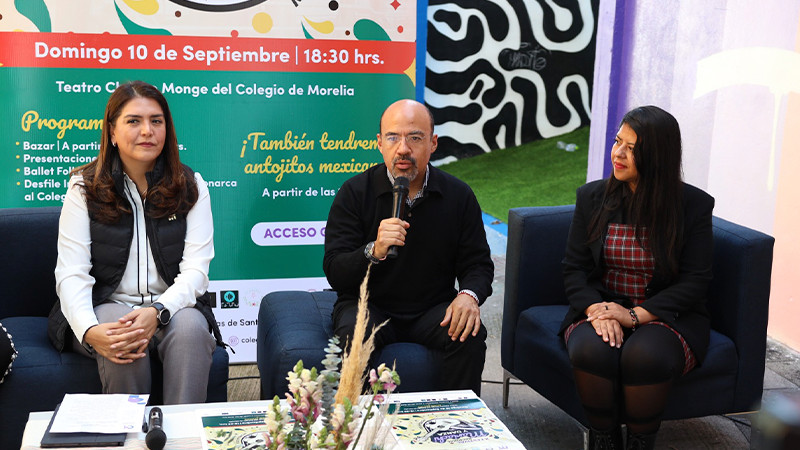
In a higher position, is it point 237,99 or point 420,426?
point 237,99

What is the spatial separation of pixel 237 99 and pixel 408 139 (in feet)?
3.53

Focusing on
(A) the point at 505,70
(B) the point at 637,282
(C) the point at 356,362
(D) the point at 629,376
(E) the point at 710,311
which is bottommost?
(D) the point at 629,376

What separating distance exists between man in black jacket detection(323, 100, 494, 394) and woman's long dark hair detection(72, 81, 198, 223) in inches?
21.0

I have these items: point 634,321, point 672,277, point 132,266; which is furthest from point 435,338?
point 132,266

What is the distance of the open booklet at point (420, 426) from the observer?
1.93 meters

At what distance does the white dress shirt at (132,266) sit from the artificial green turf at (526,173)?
4242 mm

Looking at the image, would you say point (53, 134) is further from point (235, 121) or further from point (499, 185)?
point (499, 185)

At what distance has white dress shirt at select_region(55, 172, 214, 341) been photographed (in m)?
2.60

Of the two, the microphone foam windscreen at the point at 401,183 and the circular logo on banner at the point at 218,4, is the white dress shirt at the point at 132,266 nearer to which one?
the microphone foam windscreen at the point at 401,183

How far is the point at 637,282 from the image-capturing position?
9.32 feet

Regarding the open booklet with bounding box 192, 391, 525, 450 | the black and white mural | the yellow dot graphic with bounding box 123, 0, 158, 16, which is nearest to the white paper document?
the open booklet with bounding box 192, 391, 525, 450

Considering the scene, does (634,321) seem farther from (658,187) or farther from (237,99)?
(237,99)

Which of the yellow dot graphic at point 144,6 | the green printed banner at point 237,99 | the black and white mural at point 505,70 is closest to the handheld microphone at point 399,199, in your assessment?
the green printed banner at point 237,99

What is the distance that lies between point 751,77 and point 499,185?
3069 mm
